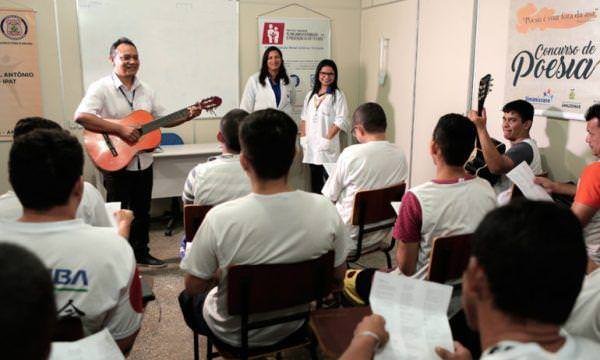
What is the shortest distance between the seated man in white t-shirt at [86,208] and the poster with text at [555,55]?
254 centimetres

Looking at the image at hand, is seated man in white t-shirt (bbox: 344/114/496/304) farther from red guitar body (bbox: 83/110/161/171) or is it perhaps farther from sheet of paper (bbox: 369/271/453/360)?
red guitar body (bbox: 83/110/161/171)

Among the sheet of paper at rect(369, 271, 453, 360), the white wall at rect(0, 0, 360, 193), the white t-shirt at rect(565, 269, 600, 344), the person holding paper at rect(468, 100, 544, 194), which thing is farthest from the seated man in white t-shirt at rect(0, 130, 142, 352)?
the white wall at rect(0, 0, 360, 193)

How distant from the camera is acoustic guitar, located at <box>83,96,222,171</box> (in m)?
3.18

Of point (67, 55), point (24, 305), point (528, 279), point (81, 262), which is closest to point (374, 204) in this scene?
point (81, 262)

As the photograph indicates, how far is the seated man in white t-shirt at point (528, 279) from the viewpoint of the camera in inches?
29.2

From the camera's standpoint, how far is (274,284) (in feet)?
4.74

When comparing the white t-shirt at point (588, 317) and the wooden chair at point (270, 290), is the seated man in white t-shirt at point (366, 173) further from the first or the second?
the white t-shirt at point (588, 317)

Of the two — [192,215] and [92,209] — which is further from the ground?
[92,209]

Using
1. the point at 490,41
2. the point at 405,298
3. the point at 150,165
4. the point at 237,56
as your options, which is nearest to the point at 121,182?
the point at 150,165

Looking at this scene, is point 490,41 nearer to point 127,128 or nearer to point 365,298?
point 365,298

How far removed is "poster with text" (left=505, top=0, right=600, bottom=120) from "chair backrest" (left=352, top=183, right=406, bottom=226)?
1.16 m

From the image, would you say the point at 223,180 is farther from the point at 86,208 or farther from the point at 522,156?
the point at 522,156

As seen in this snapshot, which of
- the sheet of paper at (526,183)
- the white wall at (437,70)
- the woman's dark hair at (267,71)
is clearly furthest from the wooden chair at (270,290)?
the woman's dark hair at (267,71)

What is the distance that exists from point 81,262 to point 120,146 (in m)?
2.17
